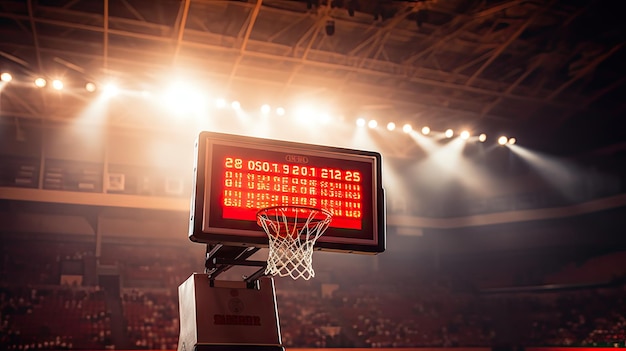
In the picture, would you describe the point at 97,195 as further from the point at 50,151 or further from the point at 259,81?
the point at 259,81

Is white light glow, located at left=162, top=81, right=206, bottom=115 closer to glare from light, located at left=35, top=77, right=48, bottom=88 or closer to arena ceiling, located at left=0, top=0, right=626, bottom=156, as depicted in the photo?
arena ceiling, located at left=0, top=0, right=626, bottom=156

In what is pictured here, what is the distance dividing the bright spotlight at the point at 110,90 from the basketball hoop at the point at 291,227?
9853 millimetres

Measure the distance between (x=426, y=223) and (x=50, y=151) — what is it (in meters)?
10.9

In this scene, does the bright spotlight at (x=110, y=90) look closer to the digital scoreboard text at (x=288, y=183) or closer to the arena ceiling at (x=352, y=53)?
the arena ceiling at (x=352, y=53)

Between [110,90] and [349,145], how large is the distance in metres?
6.59

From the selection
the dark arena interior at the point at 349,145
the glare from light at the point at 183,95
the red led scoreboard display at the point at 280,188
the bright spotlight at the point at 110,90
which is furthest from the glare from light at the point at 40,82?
the red led scoreboard display at the point at 280,188

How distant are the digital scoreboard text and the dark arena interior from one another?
262 inches

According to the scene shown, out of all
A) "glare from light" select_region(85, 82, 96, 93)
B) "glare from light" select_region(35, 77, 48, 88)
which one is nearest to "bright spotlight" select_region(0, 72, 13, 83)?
"glare from light" select_region(35, 77, 48, 88)

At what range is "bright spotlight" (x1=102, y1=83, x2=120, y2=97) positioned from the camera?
1269 cm

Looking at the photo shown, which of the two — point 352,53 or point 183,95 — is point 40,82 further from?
point 352,53

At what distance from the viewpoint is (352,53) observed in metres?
12.2

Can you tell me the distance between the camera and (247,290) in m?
4.43

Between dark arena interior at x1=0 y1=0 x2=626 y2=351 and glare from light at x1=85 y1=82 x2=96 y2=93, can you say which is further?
glare from light at x1=85 y1=82 x2=96 y2=93

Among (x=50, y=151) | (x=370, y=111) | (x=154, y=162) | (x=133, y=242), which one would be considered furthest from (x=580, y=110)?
(x=50, y=151)
